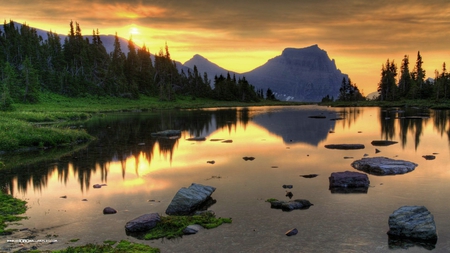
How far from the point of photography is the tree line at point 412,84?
14138 centimetres

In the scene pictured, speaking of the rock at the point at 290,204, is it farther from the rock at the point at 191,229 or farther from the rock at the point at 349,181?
the rock at the point at 191,229

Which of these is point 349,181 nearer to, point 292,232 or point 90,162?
point 292,232

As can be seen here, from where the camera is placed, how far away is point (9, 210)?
55.5ft

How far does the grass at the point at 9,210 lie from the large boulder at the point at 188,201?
665 centimetres

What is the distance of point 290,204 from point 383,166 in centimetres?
1077

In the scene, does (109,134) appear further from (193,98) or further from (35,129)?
(193,98)

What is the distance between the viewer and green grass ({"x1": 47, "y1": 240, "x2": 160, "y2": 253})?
12242mm

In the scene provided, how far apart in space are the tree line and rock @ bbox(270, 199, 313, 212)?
5453 inches

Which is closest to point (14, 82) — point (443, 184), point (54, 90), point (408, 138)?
point (54, 90)

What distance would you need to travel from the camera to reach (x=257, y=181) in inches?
883

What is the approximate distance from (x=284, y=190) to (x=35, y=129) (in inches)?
1197

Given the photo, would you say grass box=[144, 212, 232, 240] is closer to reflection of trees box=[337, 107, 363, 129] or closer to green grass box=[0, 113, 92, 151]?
green grass box=[0, 113, 92, 151]

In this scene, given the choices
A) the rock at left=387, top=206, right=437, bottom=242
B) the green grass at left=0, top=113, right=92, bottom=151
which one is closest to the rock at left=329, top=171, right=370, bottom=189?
the rock at left=387, top=206, right=437, bottom=242

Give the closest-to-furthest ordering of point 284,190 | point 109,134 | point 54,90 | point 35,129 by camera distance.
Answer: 1. point 284,190
2. point 35,129
3. point 109,134
4. point 54,90
